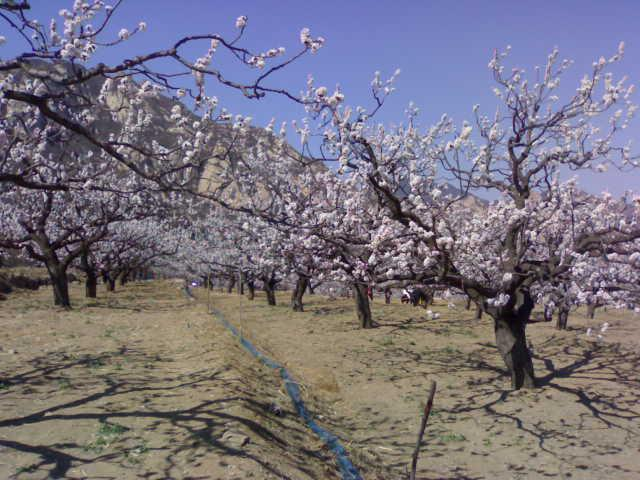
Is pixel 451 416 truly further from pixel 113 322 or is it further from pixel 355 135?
pixel 113 322

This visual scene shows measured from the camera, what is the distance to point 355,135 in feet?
28.5

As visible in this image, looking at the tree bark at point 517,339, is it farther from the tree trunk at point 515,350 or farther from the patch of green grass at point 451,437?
the patch of green grass at point 451,437

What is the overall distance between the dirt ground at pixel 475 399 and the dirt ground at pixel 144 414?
1512 millimetres

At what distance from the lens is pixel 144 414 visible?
7.35m

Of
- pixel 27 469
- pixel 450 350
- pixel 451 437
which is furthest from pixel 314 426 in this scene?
pixel 450 350

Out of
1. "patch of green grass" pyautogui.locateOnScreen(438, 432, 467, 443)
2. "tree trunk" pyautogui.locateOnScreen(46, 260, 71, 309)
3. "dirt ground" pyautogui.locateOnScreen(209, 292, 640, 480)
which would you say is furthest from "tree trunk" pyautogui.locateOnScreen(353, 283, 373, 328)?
"tree trunk" pyautogui.locateOnScreen(46, 260, 71, 309)

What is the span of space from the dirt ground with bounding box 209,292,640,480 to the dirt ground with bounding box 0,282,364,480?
1512mm

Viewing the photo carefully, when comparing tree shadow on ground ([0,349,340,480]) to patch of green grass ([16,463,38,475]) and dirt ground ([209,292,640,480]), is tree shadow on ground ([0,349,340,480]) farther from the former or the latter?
dirt ground ([209,292,640,480])

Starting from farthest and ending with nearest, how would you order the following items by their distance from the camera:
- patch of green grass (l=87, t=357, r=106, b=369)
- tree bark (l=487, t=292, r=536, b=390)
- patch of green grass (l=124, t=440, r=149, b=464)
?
tree bark (l=487, t=292, r=536, b=390) → patch of green grass (l=87, t=357, r=106, b=369) → patch of green grass (l=124, t=440, r=149, b=464)

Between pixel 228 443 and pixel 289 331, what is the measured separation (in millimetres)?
13628

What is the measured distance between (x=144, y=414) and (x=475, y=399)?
664 centimetres

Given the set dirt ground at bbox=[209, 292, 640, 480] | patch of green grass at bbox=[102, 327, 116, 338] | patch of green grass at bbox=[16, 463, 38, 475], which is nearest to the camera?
patch of green grass at bbox=[16, 463, 38, 475]

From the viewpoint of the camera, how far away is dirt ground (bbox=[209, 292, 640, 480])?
7633mm

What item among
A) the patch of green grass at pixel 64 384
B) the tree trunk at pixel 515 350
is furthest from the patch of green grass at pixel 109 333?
the tree trunk at pixel 515 350
